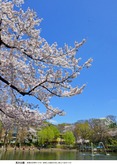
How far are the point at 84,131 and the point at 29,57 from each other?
39.1 m

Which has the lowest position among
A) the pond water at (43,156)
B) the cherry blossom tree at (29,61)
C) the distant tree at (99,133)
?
the pond water at (43,156)

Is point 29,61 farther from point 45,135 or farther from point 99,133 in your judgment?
point 45,135

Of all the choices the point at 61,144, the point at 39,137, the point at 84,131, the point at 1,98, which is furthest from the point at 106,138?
the point at 1,98

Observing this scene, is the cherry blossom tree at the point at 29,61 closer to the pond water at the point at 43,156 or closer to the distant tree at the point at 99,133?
the pond water at the point at 43,156

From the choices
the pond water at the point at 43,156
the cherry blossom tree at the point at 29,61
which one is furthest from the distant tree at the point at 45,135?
the cherry blossom tree at the point at 29,61

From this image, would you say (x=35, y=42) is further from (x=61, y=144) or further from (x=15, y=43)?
(x=61, y=144)

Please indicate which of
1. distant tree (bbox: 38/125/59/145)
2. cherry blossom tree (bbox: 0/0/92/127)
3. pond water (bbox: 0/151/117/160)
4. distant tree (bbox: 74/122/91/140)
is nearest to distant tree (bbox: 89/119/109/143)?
distant tree (bbox: 74/122/91/140)

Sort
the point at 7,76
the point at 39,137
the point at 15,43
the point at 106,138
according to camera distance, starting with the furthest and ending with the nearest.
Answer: the point at 39,137
the point at 106,138
the point at 7,76
the point at 15,43

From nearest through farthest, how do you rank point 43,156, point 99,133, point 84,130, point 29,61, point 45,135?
1. point 29,61
2. point 43,156
3. point 99,133
4. point 84,130
5. point 45,135

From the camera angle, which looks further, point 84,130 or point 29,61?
point 84,130

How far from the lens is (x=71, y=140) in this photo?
47.6m

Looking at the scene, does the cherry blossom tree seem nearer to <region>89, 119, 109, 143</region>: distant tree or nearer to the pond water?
the pond water

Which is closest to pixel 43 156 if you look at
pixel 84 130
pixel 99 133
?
pixel 99 133

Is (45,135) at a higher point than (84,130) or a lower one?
lower
